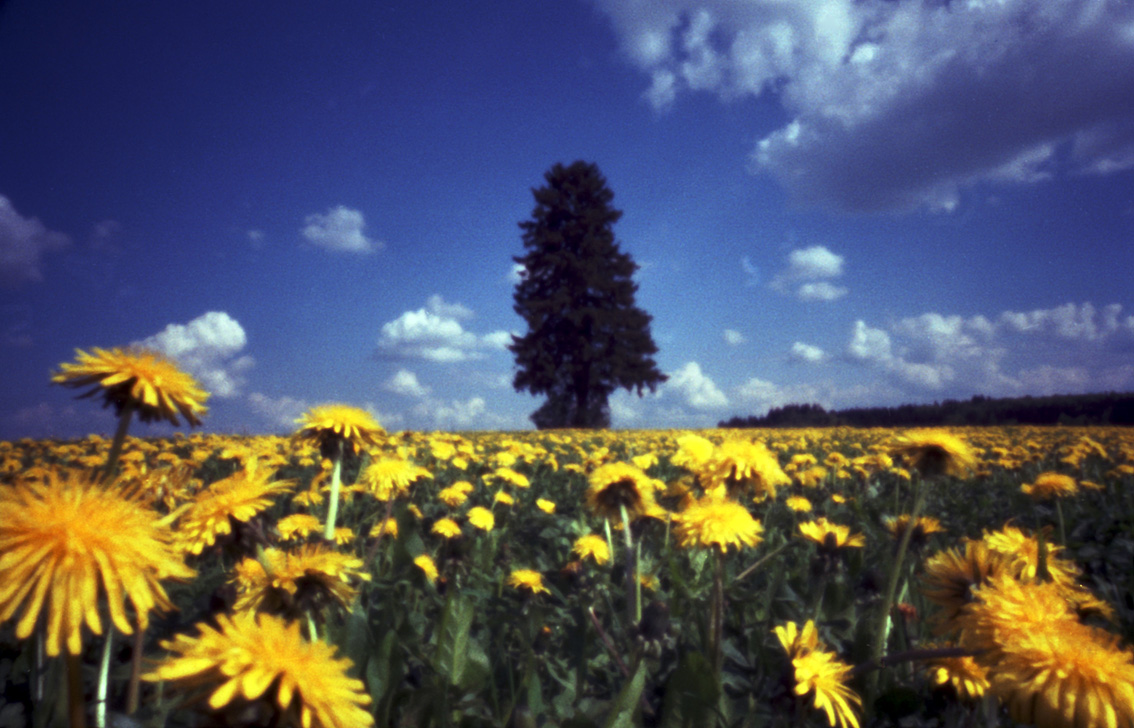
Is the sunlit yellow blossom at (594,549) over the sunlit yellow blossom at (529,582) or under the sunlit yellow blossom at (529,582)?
over

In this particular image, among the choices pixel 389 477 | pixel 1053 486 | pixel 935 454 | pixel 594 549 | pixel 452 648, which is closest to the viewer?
pixel 452 648

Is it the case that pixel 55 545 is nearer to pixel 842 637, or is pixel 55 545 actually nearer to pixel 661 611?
pixel 661 611

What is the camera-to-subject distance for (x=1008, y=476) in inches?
244

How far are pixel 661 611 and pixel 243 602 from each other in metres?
0.94

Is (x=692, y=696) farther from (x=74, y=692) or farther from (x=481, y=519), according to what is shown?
(x=481, y=519)

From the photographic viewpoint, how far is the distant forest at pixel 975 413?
2333 centimetres

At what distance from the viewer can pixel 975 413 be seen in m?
25.1

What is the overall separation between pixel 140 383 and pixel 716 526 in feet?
4.81

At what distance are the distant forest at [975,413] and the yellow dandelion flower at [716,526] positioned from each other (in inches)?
910

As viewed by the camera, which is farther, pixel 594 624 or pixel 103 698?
pixel 594 624

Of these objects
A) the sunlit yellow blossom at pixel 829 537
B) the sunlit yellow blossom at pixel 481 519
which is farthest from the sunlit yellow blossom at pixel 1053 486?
the sunlit yellow blossom at pixel 481 519

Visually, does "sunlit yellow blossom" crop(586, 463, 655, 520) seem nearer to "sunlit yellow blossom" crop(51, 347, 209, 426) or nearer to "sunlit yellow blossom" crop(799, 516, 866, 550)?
"sunlit yellow blossom" crop(799, 516, 866, 550)

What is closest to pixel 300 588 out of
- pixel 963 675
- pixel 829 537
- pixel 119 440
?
pixel 119 440

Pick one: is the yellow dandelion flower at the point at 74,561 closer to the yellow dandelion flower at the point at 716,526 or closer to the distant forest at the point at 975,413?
the yellow dandelion flower at the point at 716,526
